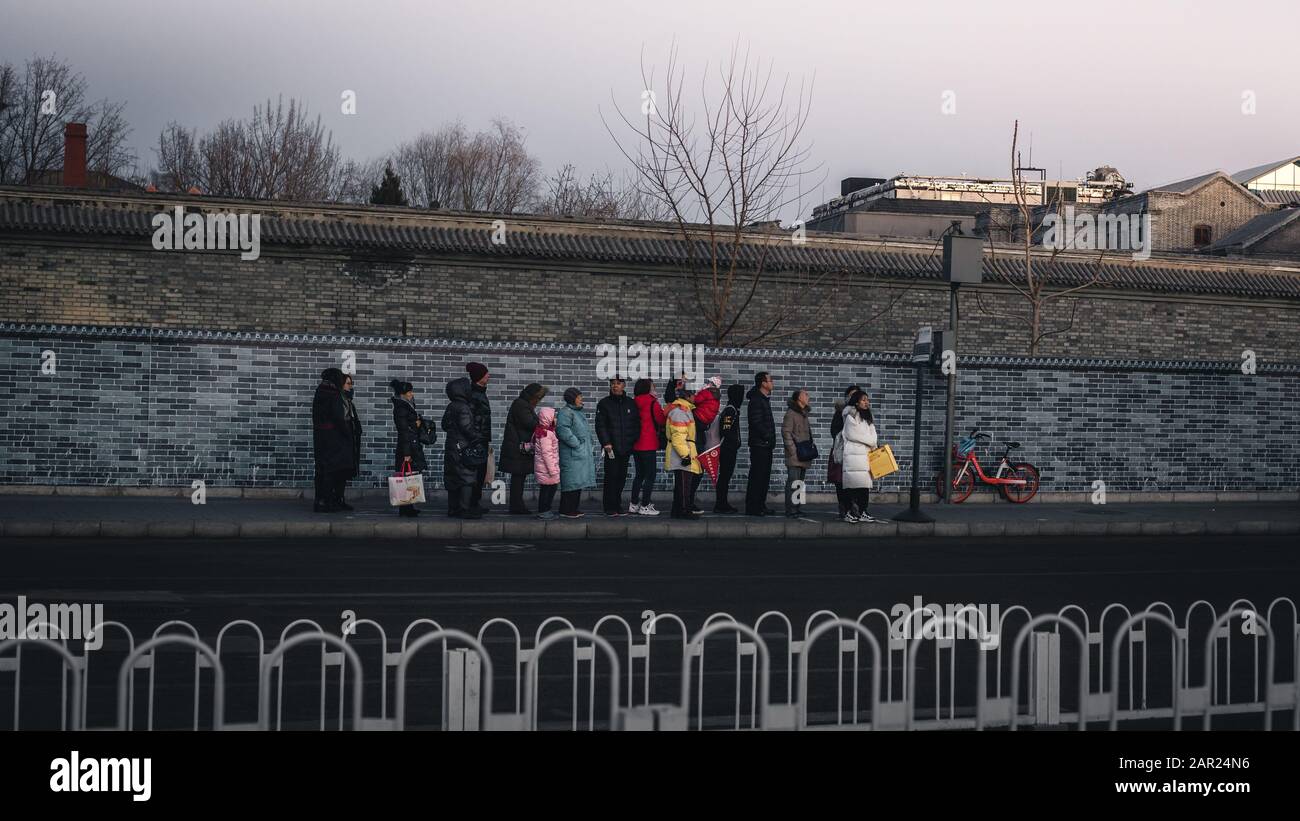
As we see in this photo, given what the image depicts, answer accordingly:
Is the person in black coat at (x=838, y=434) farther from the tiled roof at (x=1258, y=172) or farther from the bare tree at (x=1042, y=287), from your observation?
the tiled roof at (x=1258, y=172)

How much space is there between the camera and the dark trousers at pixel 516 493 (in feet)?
60.5

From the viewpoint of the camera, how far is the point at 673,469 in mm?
18578

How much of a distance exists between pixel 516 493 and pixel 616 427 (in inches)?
60.5

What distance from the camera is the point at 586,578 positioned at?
1288 centimetres

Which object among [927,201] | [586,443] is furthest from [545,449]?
[927,201]

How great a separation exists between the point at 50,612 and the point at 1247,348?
31921 mm

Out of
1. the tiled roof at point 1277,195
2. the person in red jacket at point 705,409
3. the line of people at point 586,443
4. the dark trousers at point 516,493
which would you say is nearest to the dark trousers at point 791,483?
the line of people at point 586,443

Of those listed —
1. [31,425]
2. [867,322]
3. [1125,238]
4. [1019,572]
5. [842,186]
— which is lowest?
[1019,572]

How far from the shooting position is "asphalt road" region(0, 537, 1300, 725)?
1065cm

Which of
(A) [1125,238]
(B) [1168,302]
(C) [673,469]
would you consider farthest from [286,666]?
(A) [1125,238]

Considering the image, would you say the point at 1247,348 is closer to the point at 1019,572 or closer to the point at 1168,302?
the point at 1168,302

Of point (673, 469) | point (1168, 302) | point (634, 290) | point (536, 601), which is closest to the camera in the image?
point (536, 601)

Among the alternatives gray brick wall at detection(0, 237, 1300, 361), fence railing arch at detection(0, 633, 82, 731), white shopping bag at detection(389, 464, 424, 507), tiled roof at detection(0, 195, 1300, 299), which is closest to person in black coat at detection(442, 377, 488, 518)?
white shopping bag at detection(389, 464, 424, 507)
